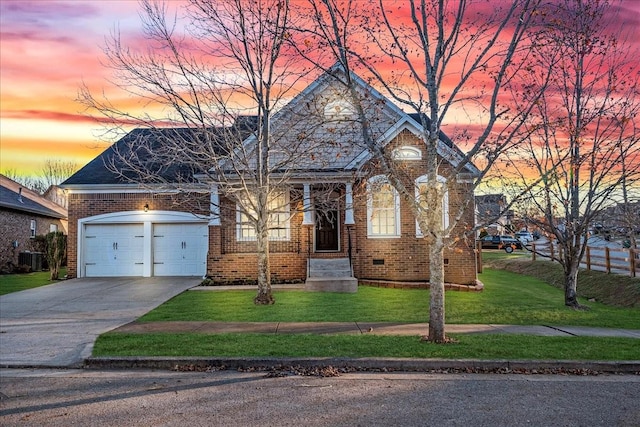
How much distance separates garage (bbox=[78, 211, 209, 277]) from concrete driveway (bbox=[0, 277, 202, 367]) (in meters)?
0.80

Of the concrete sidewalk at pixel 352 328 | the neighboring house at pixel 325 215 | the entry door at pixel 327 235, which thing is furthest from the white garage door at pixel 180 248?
the concrete sidewalk at pixel 352 328

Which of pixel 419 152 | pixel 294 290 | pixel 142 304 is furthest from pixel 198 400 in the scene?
pixel 419 152

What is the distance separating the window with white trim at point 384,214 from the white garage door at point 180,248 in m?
6.75

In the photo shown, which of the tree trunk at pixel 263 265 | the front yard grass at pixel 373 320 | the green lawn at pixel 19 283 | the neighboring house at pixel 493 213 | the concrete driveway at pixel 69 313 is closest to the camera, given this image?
the front yard grass at pixel 373 320

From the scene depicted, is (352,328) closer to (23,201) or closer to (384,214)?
(384,214)

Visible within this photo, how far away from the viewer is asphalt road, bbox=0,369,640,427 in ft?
17.8

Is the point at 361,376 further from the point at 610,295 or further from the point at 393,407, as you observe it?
the point at 610,295

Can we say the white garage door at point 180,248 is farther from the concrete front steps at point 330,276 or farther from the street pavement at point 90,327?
the concrete front steps at point 330,276

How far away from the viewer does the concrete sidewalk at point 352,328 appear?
387 inches

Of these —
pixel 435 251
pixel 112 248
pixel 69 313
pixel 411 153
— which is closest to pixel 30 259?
pixel 112 248

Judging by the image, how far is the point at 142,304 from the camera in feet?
45.0

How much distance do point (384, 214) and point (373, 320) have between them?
7.72 m

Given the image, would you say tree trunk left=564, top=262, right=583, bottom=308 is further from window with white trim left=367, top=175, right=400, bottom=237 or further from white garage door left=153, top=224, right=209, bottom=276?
white garage door left=153, top=224, right=209, bottom=276

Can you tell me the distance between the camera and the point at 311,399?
612 cm
